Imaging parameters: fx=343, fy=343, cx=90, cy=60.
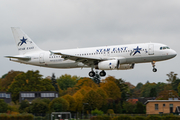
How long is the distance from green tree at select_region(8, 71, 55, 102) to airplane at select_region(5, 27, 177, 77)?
55057 mm

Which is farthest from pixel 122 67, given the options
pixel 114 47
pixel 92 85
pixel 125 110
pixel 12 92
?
pixel 92 85

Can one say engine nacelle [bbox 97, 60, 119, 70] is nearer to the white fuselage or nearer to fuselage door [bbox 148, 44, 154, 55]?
the white fuselage

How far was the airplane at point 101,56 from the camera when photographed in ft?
163

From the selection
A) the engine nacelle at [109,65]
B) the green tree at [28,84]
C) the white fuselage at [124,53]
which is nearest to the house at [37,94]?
the green tree at [28,84]

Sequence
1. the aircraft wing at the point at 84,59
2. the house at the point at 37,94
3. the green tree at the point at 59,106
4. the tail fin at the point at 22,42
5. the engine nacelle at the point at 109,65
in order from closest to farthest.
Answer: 1. the engine nacelle at the point at 109,65
2. the aircraft wing at the point at 84,59
3. the tail fin at the point at 22,42
4. the green tree at the point at 59,106
5. the house at the point at 37,94

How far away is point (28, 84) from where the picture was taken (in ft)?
379

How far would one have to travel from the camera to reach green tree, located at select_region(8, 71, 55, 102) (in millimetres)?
111975

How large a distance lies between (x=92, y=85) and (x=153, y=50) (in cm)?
8223

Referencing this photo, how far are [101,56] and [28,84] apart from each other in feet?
223

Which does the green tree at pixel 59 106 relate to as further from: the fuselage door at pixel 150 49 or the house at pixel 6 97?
the fuselage door at pixel 150 49

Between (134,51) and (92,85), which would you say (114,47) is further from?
(92,85)

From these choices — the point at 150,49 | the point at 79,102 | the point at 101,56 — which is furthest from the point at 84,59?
the point at 79,102

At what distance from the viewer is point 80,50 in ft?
177

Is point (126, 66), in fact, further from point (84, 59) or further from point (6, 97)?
point (6, 97)
